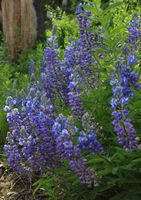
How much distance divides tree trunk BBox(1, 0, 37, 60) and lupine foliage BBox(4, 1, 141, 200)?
16.6ft

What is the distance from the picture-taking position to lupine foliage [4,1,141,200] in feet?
6.79

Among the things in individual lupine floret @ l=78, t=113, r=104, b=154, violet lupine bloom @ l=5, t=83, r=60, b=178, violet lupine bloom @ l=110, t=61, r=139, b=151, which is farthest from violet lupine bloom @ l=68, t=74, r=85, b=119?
violet lupine bloom @ l=110, t=61, r=139, b=151

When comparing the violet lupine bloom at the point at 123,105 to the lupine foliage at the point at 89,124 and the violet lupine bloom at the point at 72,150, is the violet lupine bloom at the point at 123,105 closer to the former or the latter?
the lupine foliage at the point at 89,124

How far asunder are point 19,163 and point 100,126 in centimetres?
79

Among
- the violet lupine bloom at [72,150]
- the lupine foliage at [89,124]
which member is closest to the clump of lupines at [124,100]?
the lupine foliage at [89,124]

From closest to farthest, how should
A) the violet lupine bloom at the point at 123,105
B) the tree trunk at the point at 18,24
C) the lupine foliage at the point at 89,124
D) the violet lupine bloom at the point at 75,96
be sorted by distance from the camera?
the violet lupine bloom at the point at 123,105, the lupine foliage at the point at 89,124, the violet lupine bloom at the point at 75,96, the tree trunk at the point at 18,24

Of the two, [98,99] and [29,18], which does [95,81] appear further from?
[29,18]

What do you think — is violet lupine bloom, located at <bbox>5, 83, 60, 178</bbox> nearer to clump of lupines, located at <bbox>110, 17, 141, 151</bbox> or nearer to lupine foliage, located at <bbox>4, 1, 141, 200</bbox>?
lupine foliage, located at <bbox>4, 1, 141, 200</bbox>

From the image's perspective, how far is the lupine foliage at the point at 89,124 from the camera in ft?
6.79

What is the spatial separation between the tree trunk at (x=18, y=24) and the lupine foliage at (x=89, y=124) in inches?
199

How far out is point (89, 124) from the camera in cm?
215

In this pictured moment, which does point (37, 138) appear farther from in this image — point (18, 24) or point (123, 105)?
point (18, 24)

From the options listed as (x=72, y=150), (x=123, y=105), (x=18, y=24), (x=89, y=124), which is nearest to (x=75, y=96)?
(x=89, y=124)

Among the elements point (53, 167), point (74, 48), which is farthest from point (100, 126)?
point (74, 48)
